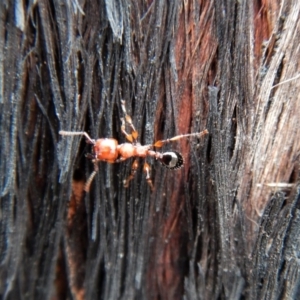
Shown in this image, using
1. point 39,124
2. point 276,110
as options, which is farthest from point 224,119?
point 39,124

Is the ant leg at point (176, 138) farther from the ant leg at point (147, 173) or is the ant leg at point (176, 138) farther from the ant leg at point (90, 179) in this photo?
the ant leg at point (90, 179)

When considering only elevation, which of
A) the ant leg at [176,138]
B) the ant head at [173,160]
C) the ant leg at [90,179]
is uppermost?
the ant leg at [176,138]

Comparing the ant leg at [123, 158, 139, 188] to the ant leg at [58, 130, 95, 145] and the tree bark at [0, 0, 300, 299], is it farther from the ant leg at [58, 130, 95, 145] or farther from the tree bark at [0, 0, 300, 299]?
the ant leg at [58, 130, 95, 145]

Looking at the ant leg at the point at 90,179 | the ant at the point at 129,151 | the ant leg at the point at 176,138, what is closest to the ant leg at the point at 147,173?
the ant at the point at 129,151

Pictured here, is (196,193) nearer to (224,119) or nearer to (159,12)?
(224,119)

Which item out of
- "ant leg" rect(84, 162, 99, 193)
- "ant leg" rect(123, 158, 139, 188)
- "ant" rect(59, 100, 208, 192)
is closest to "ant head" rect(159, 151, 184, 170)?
"ant" rect(59, 100, 208, 192)

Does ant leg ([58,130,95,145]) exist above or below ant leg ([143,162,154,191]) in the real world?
above
